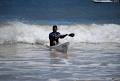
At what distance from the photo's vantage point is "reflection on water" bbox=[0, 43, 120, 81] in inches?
538

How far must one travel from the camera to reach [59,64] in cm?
1596

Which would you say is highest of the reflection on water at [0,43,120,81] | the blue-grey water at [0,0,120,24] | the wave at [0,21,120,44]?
the blue-grey water at [0,0,120,24]

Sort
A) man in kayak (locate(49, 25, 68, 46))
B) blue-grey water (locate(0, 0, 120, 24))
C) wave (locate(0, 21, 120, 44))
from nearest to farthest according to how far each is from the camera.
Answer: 1. man in kayak (locate(49, 25, 68, 46))
2. wave (locate(0, 21, 120, 44))
3. blue-grey water (locate(0, 0, 120, 24))

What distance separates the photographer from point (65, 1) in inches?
3228

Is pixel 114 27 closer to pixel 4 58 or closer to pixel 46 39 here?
pixel 46 39

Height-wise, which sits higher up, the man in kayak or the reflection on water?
the man in kayak

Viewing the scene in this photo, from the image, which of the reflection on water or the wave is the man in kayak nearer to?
the reflection on water

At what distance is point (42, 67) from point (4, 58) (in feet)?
7.94

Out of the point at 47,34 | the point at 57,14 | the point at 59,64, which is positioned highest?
A: the point at 57,14

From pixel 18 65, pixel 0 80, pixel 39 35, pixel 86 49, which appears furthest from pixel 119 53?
pixel 39 35

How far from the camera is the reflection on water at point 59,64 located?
13664 millimetres

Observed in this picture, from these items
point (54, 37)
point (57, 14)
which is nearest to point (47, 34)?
point (54, 37)

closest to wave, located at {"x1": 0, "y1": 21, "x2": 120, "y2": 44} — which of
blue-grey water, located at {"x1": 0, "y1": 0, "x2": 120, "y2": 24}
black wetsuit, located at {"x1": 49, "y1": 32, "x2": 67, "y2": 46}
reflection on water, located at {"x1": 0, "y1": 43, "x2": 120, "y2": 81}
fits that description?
reflection on water, located at {"x1": 0, "y1": 43, "x2": 120, "y2": 81}

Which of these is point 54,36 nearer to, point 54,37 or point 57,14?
point 54,37
